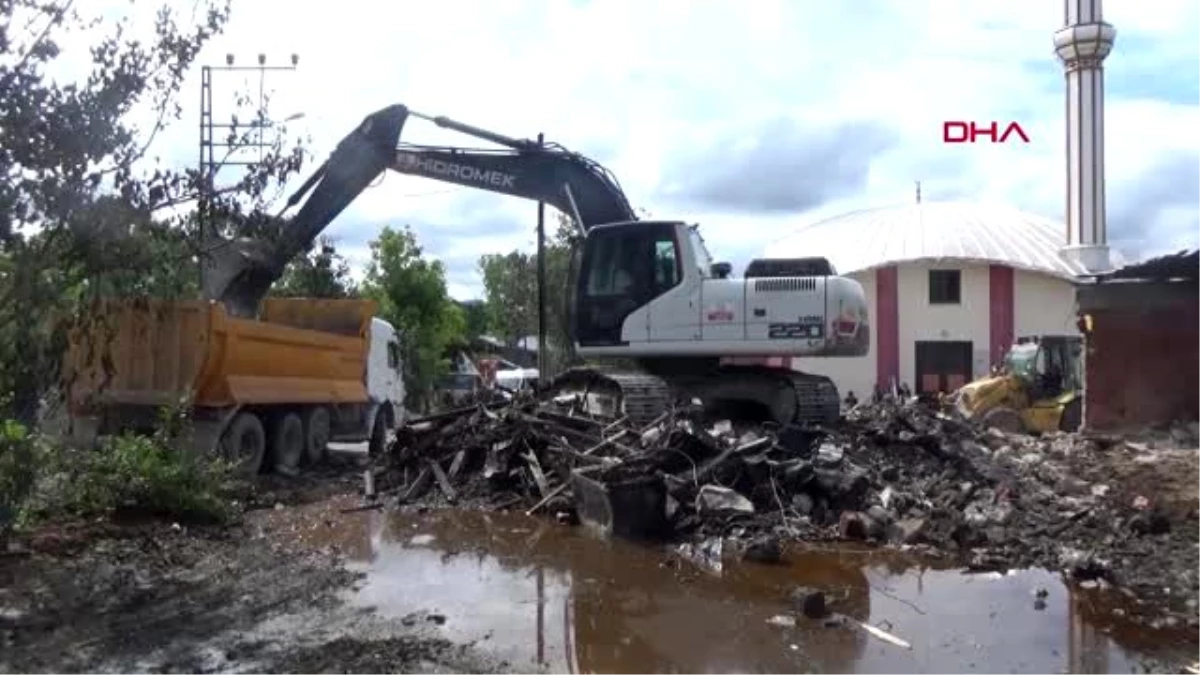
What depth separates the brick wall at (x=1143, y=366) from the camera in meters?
18.2

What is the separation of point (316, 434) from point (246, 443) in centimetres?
251

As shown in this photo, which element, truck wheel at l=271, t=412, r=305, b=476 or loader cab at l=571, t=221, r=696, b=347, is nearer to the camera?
loader cab at l=571, t=221, r=696, b=347

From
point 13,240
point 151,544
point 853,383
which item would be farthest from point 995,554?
point 853,383

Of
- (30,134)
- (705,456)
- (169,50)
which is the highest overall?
(169,50)

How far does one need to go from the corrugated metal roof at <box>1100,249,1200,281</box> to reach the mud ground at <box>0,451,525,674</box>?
13.8 metres

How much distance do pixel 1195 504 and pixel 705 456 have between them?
4.82 metres

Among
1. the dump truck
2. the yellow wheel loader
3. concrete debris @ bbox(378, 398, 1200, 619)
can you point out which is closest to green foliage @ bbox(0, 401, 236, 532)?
the dump truck

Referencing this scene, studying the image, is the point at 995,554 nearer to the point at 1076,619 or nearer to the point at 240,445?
the point at 1076,619

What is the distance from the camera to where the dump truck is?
13.6 metres

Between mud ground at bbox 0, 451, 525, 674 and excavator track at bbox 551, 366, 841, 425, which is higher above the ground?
excavator track at bbox 551, 366, 841, 425

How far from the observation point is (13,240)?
7.70 metres

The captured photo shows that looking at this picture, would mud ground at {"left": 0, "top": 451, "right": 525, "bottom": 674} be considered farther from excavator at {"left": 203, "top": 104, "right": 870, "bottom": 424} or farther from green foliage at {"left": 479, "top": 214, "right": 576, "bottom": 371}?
green foliage at {"left": 479, "top": 214, "right": 576, "bottom": 371}

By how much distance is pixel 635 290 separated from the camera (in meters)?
14.7

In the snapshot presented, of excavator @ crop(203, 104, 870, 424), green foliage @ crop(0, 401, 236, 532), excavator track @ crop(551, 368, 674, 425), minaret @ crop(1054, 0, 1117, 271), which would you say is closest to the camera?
green foliage @ crop(0, 401, 236, 532)
